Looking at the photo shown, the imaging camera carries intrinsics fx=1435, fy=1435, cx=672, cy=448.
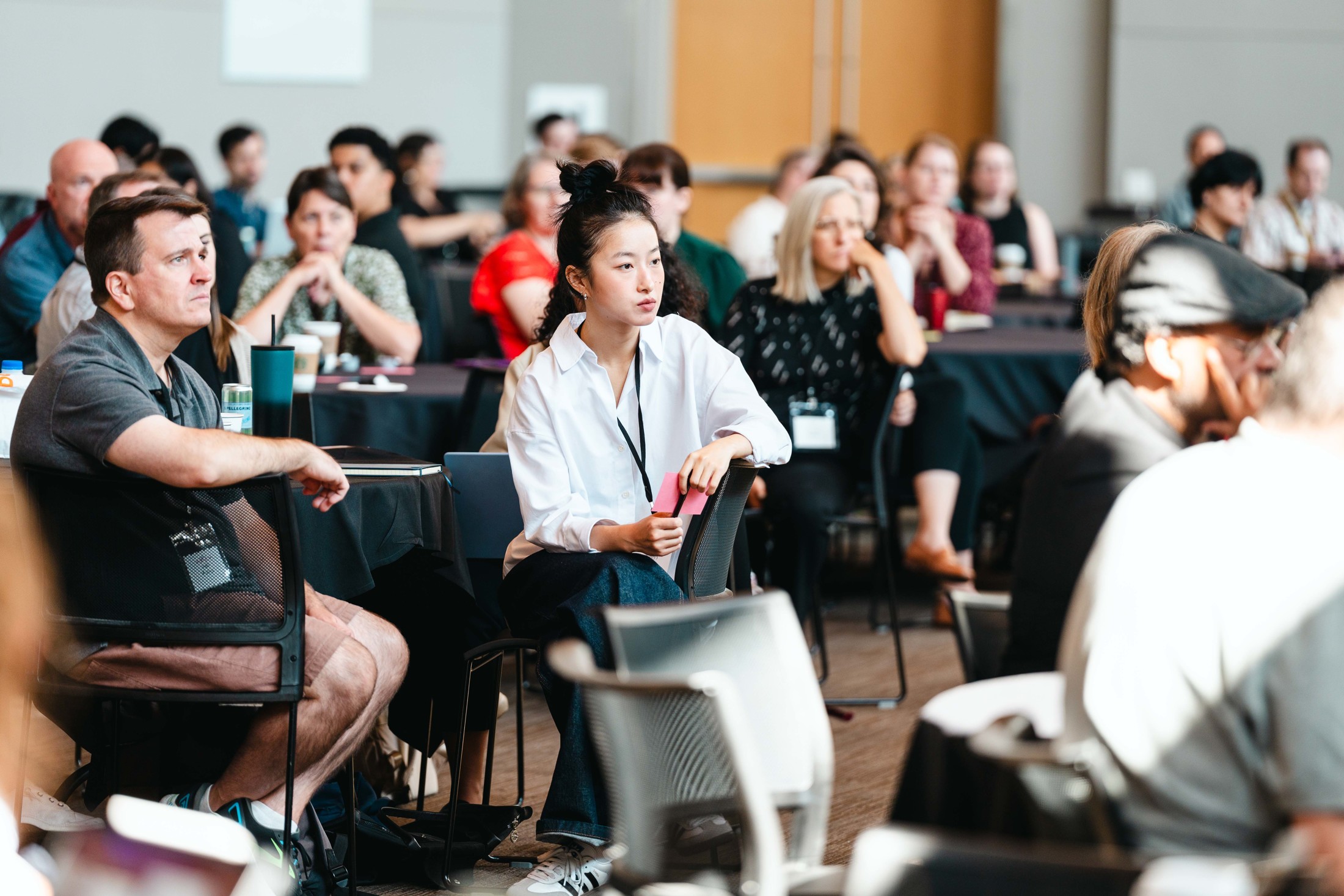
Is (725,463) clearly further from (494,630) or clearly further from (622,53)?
(622,53)

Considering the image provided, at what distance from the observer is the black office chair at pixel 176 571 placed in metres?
2.34

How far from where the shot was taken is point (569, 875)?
2.62m

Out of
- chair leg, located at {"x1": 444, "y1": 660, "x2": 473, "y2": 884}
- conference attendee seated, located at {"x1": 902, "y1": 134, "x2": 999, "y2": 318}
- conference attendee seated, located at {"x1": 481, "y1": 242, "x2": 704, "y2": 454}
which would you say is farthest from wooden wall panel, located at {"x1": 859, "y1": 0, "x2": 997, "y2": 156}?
chair leg, located at {"x1": 444, "y1": 660, "x2": 473, "y2": 884}

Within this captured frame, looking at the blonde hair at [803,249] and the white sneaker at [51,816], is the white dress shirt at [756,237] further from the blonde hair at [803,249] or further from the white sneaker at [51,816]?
the white sneaker at [51,816]

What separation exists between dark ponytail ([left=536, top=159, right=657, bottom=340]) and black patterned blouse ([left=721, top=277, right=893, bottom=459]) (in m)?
1.24

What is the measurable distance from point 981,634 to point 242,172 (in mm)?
6952

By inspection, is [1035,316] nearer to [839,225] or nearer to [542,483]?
[839,225]

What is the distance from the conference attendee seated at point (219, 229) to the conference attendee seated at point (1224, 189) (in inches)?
139

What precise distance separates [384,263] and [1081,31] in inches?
296

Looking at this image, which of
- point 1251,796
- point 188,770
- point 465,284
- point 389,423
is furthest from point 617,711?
point 465,284

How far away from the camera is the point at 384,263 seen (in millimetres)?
4660

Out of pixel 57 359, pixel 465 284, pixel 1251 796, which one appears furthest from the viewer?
pixel 465 284

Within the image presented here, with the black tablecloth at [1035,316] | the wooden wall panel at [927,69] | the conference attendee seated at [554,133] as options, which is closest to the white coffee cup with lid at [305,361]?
the black tablecloth at [1035,316]

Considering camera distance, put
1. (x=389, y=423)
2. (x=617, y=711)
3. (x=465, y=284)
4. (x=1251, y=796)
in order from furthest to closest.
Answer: (x=465, y=284), (x=389, y=423), (x=617, y=711), (x=1251, y=796)
